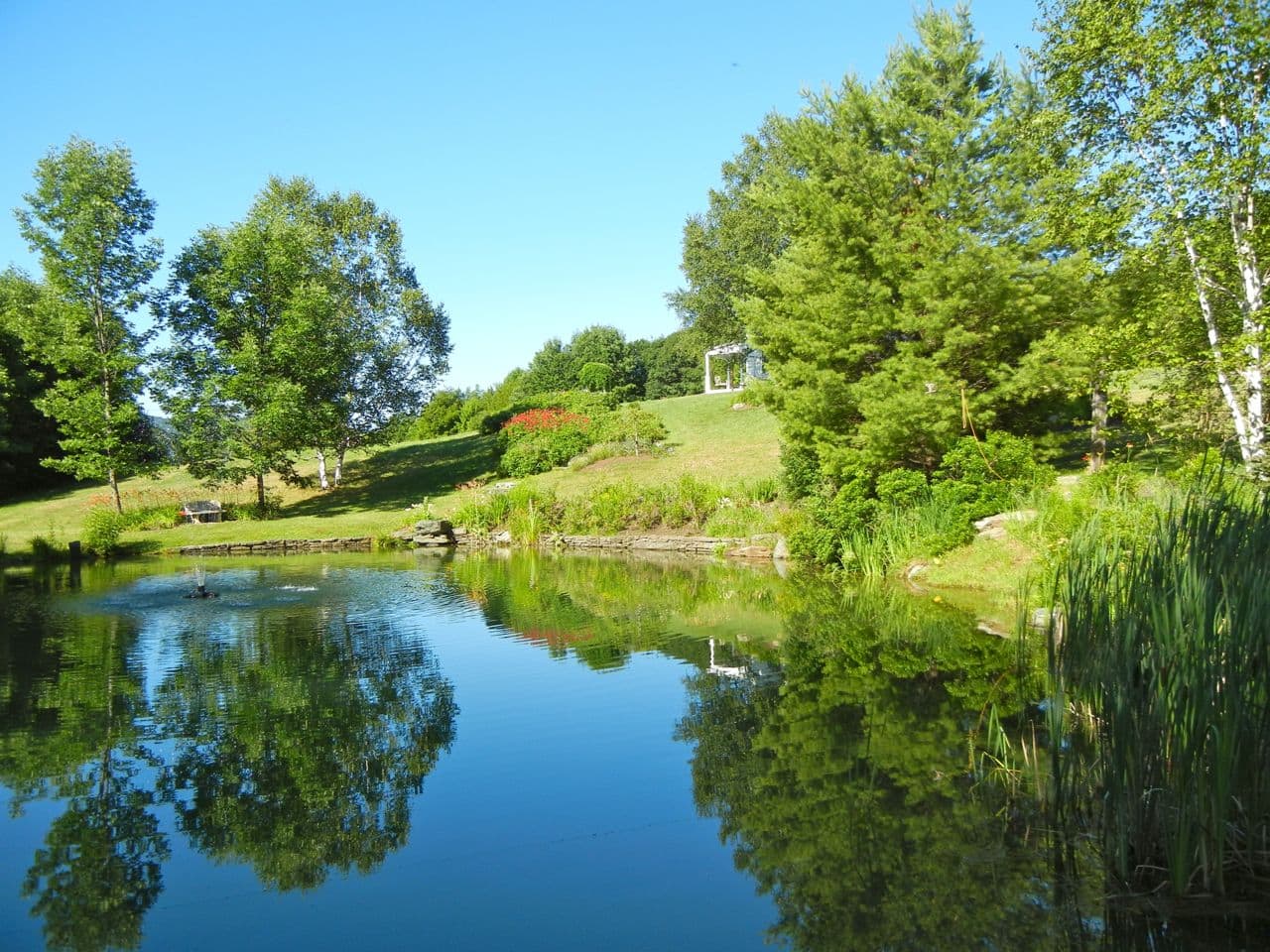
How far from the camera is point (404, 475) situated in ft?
120

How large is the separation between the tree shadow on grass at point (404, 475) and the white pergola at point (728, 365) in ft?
35.4

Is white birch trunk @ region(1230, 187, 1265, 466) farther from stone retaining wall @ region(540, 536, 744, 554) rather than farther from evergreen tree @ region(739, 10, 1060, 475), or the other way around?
stone retaining wall @ region(540, 536, 744, 554)

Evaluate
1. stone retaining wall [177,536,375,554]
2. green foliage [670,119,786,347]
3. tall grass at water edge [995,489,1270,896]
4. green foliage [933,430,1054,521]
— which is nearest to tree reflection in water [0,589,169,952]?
tall grass at water edge [995,489,1270,896]

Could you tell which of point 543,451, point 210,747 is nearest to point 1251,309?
point 210,747

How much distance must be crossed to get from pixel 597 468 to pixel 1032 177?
56.4ft

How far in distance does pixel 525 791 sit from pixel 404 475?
3085 cm

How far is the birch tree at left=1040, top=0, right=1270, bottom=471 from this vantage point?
12.1m

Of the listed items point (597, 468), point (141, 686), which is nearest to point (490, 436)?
point (597, 468)

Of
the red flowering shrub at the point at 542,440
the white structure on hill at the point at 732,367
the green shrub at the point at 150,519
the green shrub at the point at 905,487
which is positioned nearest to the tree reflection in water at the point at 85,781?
the green shrub at the point at 905,487

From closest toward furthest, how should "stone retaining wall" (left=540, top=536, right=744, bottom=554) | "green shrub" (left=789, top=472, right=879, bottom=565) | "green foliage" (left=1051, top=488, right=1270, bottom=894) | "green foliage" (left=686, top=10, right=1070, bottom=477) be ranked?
"green foliage" (left=1051, top=488, right=1270, bottom=894)
"green foliage" (left=686, top=10, right=1070, bottom=477)
"green shrub" (left=789, top=472, right=879, bottom=565)
"stone retaining wall" (left=540, top=536, right=744, bottom=554)

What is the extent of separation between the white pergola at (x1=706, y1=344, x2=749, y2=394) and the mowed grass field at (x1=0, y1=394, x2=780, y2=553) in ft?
7.10

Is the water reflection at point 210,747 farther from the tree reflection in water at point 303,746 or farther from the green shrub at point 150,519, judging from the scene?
the green shrub at point 150,519

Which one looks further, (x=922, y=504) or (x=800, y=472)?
(x=800, y=472)

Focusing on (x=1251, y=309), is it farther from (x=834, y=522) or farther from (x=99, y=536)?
(x=99, y=536)
